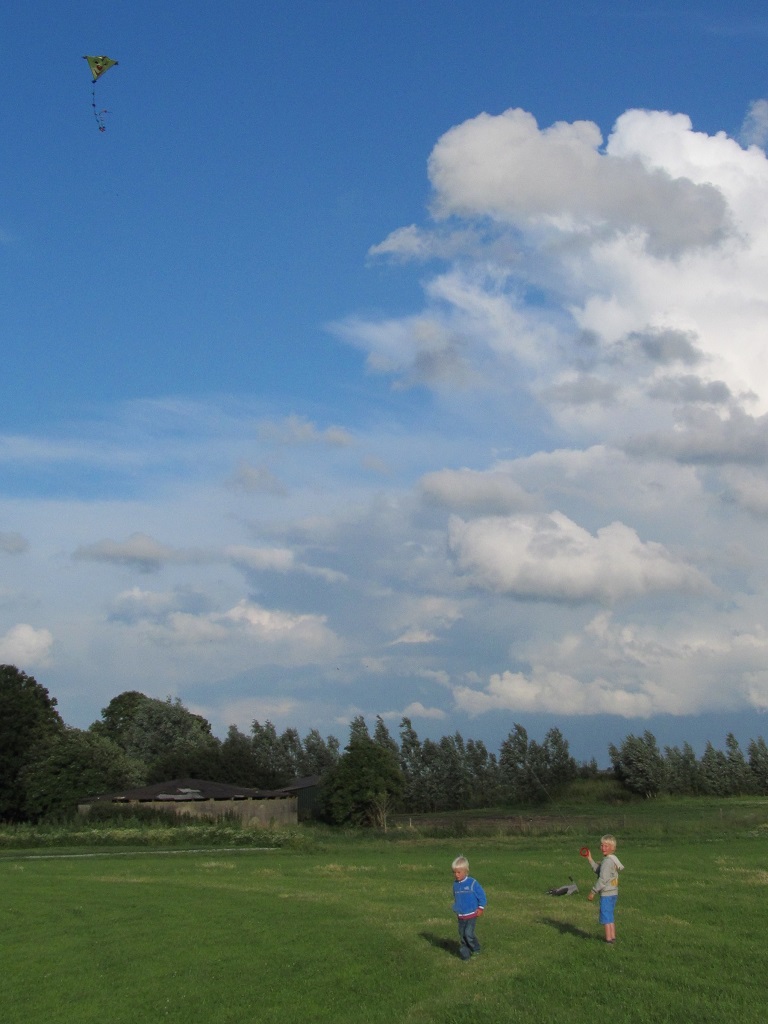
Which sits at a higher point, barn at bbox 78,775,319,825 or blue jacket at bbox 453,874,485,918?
blue jacket at bbox 453,874,485,918

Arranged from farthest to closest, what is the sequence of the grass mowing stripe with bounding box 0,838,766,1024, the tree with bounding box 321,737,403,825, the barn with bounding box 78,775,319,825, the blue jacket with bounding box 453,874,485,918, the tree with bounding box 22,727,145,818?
the tree with bounding box 22,727,145,818 → the tree with bounding box 321,737,403,825 → the barn with bounding box 78,775,319,825 → the blue jacket with bounding box 453,874,485,918 → the grass mowing stripe with bounding box 0,838,766,1024

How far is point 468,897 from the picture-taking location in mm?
14773

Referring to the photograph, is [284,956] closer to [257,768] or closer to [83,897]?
[83,897]

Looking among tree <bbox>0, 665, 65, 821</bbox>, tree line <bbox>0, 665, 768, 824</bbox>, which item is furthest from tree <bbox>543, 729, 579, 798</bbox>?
tree <bbox>0, 665, 65, 821</bbox>

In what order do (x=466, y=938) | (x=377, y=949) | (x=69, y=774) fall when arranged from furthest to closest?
(x=69, y=774) < (x=377, y=949) < (x=466, y=938)

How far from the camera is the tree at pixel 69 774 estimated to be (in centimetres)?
7438

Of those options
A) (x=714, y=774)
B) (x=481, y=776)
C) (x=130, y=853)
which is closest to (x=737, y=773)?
(x=714, y=774)

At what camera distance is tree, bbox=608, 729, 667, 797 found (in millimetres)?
97250

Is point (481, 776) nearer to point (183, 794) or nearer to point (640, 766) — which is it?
point (640, 766)

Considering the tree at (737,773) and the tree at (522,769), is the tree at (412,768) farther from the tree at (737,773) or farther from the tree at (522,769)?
the tree at (737,773)

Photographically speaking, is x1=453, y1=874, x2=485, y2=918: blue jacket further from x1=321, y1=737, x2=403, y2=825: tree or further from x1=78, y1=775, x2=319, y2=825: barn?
x1=321, y1=737, x2=403, y2=825: tree

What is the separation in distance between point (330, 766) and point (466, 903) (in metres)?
90.9

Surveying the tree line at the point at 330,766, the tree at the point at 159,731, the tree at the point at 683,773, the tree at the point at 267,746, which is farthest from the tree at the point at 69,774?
the tree at the point at 683,773

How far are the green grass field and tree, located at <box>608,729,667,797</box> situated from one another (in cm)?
7167
